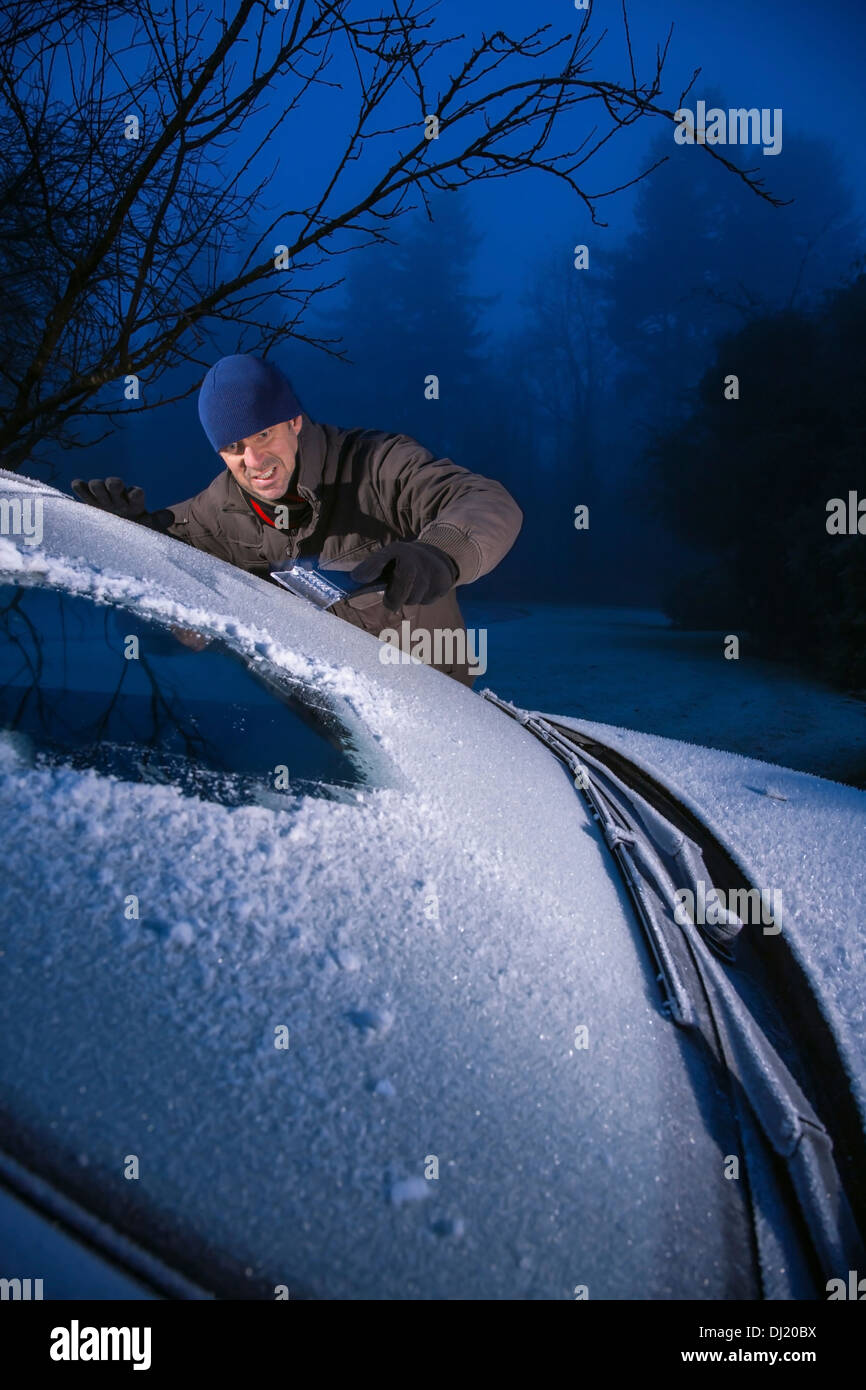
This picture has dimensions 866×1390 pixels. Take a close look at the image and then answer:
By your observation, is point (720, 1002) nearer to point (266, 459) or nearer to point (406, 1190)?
point (406, 1190)

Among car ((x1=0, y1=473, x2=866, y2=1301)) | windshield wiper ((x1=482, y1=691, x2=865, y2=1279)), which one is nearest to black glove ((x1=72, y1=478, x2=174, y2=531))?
car ((x1=0, y1=473, x2=866, y2=1301))

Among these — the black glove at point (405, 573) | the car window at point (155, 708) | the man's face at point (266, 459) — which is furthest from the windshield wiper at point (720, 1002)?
the man's face at point (266, 459)

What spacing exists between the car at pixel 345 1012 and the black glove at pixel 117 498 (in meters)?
1.53

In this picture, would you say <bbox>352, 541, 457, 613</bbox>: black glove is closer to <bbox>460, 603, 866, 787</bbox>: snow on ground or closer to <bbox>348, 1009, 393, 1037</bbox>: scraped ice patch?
<bbox>348, 1009, 393, 1037</bbox>: scraped ice patch

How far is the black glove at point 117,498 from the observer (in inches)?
98.8

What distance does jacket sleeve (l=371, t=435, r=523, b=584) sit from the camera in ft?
6.03

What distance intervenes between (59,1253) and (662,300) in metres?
48.8

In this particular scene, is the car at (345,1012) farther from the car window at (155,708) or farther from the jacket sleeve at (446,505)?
the jacket sleeve at (446,505)

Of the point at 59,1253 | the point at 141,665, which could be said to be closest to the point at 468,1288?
the point at 59,1253

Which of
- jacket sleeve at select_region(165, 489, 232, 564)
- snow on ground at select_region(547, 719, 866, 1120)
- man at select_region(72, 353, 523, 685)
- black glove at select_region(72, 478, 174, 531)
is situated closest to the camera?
snow on ground at select_region(547, 719, 866, 1120)

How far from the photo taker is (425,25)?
2.07 m

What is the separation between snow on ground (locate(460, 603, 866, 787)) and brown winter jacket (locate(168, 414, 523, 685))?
15.5 ft

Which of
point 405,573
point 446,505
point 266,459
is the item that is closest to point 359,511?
point 266,459

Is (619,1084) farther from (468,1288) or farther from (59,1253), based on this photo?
(59,1253)
